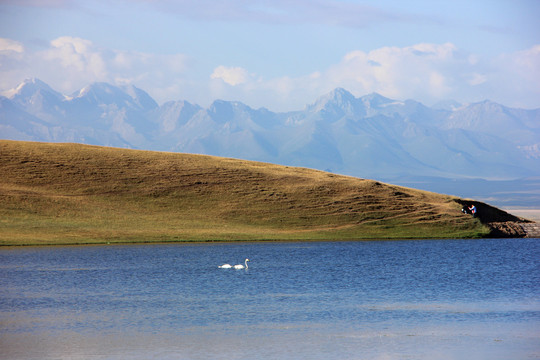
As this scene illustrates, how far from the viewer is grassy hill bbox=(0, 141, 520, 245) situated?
9012 cm

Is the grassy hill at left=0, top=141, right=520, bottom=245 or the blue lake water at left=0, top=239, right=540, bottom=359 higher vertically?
the grassy hill at left=0, top=141, right=520, bottom=245

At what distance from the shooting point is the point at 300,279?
186ft

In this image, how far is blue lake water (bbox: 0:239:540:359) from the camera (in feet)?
108

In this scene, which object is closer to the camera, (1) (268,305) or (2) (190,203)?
(1) (268,305)

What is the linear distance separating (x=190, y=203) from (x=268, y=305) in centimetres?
6025

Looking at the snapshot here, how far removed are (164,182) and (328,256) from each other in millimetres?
44187

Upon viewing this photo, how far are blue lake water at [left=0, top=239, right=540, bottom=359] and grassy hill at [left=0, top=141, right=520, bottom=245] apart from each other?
563 inches

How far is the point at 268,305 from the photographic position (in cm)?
4459

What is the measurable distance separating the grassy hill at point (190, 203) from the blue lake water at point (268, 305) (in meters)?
14.3

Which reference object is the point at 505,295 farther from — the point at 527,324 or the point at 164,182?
the point at 164,182

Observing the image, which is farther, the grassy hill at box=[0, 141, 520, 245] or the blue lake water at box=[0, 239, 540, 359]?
the grassy hill at box=[0, 141, 520, 245]

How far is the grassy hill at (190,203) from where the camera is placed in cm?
9012

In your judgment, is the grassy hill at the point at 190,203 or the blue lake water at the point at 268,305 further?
the grassy hill at the point at 190,203

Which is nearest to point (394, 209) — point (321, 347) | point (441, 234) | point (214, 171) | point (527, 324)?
point (441, 234)
